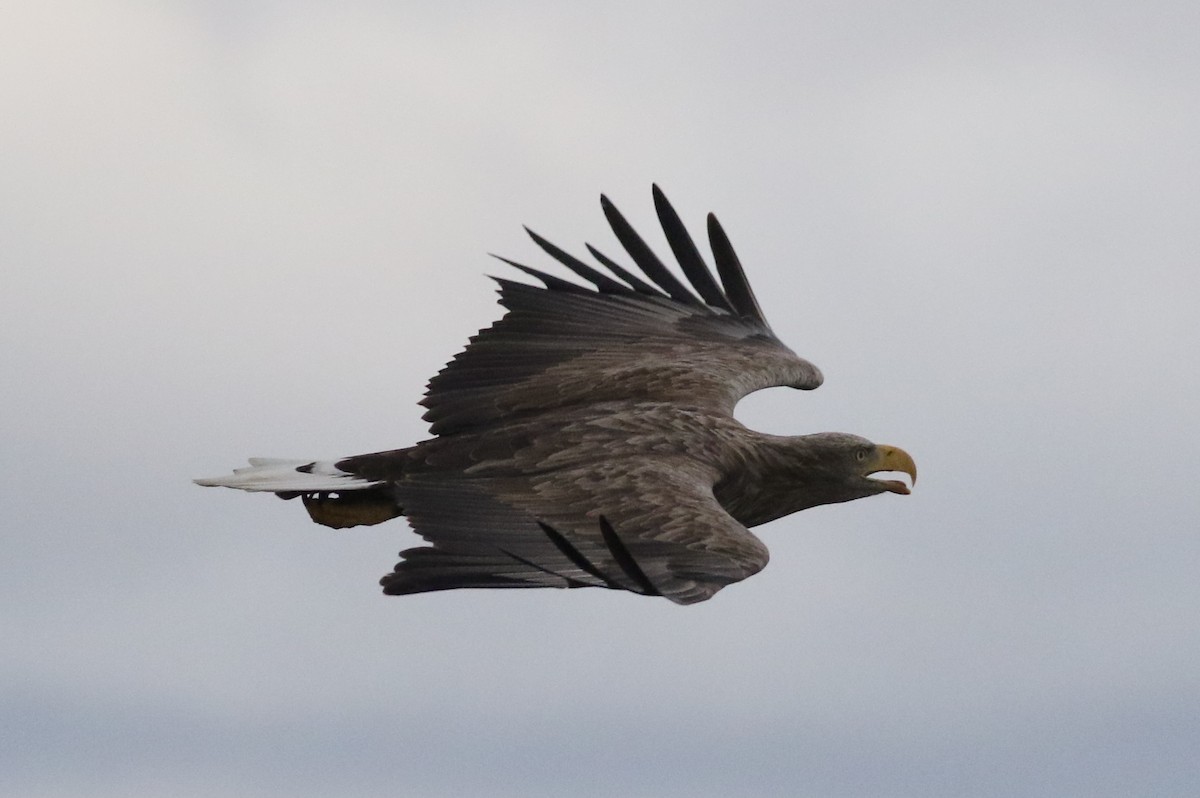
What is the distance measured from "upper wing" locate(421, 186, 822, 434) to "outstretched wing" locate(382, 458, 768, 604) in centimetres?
109

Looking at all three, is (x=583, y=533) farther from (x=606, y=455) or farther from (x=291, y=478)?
(x=291, y=478)

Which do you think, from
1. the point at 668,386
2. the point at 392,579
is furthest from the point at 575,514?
the point at 668,386

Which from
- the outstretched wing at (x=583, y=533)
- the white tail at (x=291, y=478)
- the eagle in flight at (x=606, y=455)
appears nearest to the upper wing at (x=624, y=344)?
the eagle in flight at (x=606, y=455)

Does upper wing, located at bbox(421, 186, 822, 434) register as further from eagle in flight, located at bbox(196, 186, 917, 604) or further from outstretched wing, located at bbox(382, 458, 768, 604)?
outstretched wing, located at bbox(382, 458, 768, 604)

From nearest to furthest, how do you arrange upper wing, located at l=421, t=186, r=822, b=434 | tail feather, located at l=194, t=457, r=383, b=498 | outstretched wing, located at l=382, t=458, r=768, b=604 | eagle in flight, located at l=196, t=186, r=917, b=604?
outstretched wing, located at l=382, t=458, r=768, b=604 → eagle in flight, located at l=196, t=186, r=917, b=604 → tail feather, located at l=194, t=457, r=383, b=498 → upper wing, located at l=421, t=186, r=822, b=434

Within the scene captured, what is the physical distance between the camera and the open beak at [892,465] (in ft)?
40.0

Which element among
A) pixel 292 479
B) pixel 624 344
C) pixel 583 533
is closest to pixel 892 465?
pixel 624 344

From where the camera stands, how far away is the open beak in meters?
12.2

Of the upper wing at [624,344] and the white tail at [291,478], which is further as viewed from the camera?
the upper wing at [624,344]

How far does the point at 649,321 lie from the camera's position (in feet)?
44.2

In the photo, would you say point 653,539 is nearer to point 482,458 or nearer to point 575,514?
point 575,514

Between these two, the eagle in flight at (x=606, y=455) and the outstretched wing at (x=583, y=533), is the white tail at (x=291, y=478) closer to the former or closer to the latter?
the eagle in flight at (x=606, y=455)

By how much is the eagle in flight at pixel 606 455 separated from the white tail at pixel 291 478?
1 centimetres

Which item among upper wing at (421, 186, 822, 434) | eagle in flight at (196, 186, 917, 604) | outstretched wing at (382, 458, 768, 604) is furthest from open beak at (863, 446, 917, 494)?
outstretched wing at (382, 458, 768, 604)
